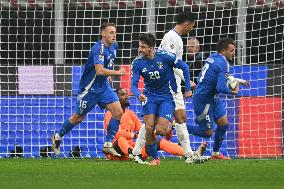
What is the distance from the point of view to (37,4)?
64.0 ft

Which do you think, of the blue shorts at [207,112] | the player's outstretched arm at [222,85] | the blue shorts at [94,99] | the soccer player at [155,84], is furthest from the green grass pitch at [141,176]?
the blue shorts at [94,99]

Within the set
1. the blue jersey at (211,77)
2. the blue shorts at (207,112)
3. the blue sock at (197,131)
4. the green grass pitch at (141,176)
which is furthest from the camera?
the blue sock at (197,131)

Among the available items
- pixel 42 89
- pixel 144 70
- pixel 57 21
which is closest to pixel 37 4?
pixel 57 21

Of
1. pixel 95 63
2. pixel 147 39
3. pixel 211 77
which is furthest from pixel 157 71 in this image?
pixel 211 77

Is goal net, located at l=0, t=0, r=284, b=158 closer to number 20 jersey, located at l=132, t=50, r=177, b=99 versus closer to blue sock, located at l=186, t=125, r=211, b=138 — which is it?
blue sock, located at l=186, t=125, r=211, b=138

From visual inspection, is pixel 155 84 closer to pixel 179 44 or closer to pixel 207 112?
pixel 179 44

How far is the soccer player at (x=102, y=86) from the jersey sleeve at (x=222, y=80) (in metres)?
1.61

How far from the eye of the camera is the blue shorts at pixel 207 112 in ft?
52.6

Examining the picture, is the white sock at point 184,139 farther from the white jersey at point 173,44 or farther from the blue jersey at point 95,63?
the blue jersey at point 95,63

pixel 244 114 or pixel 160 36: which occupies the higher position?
pixel 160 36

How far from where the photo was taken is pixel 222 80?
15531 millimetres

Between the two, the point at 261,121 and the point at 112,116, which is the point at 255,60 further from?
the point at 112,116

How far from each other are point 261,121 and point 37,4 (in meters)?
4.84

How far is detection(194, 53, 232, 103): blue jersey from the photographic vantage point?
51.9ft
